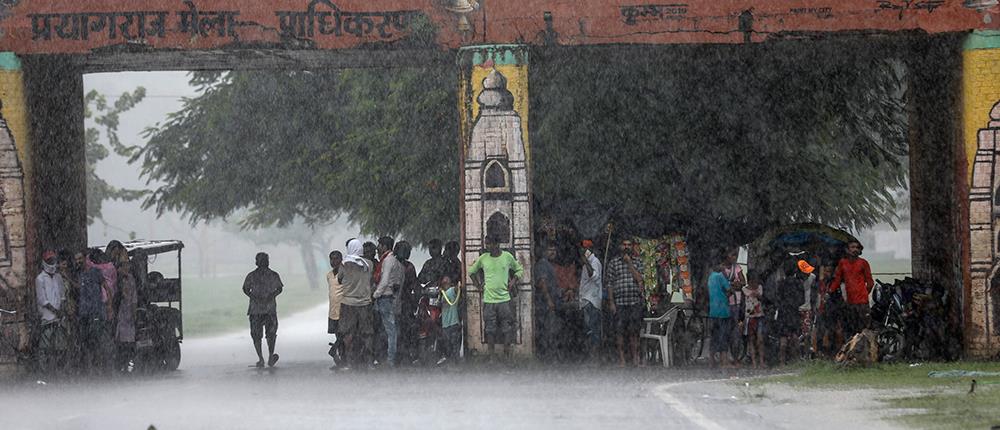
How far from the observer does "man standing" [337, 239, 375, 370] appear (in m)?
18.9

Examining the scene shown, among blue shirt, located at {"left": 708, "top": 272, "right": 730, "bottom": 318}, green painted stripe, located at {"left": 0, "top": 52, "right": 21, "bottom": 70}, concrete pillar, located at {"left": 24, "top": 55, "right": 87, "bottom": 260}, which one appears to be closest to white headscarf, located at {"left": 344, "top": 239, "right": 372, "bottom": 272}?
concrete pillar, located at {"left": 24, "top": 55, "right": 87, "bottom": 260}

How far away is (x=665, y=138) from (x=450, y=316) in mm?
5633

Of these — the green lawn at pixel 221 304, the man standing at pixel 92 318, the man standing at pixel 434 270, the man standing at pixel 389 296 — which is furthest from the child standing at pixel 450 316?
the green lawn at pixel 221 304

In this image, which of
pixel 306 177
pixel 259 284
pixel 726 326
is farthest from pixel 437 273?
pixel 306 177

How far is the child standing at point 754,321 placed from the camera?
62.5ft

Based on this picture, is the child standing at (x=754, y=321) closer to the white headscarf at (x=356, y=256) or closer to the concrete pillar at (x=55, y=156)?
the white headscarf at (x=356, y=256)

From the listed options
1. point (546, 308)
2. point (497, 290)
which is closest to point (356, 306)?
point (497, 290)

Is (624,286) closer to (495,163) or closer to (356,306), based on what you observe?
(495,163)

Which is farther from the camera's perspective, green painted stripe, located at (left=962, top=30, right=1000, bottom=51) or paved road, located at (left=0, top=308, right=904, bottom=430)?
green painted stripe, located at (left=962, top=30, right=1000, bottom=51)

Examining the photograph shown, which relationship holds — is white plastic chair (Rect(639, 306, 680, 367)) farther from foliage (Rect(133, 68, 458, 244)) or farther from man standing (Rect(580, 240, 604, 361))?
foliage (Rect(133, 68, 458, 244))

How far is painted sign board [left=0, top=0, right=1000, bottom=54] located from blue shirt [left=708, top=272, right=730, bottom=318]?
276 cm

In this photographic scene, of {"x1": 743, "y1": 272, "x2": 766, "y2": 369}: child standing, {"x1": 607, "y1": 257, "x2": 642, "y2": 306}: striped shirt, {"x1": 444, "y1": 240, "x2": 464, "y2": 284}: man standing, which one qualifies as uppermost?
{"x1": 444, "y1": 240, "x2": 464, "y2": 284}: man standing

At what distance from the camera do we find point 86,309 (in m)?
18.2

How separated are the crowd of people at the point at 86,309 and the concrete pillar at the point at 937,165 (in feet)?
31.3
